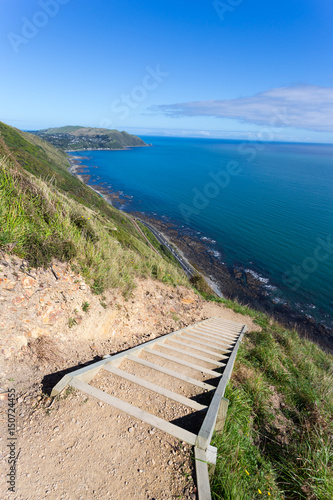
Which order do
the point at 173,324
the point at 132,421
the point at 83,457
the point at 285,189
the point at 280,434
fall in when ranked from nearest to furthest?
the point at 83,457 < the point at 132,421 < the point at 280,434 < the point at 173,324 < the point at 285,189

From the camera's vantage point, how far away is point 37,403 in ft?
8.70

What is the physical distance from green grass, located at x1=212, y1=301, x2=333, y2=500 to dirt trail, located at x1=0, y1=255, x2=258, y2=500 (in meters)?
0.59

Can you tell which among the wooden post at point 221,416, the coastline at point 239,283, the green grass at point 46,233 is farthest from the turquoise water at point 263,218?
the wooden post at point 221,416

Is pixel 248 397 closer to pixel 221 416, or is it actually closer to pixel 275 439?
pixel 275 439

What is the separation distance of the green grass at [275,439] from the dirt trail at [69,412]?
59cm

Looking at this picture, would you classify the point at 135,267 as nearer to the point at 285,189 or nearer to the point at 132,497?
the point at 132,497

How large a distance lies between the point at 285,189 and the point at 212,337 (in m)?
66.2

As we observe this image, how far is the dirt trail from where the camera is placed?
76.2 inches

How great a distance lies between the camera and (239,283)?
85.8ft

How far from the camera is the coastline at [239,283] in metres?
20.5

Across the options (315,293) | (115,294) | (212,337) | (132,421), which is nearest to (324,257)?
(315,293)

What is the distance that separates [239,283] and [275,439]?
23.7m

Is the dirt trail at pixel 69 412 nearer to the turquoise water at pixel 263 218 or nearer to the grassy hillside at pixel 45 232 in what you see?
the grassy hillside at pixel 45 232

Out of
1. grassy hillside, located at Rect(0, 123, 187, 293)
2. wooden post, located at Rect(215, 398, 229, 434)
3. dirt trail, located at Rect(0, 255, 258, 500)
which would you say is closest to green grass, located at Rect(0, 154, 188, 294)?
grassy hillside, located at Rect(0, 123, 187, 293)
